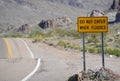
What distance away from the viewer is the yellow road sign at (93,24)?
17.6 meters

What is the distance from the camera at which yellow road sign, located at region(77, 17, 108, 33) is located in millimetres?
17578

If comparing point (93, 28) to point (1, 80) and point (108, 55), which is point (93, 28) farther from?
point (108, 55)

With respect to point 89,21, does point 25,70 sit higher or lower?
lower

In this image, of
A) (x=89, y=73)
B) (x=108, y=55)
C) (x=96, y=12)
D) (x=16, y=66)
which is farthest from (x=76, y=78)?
(x=96, y=12)

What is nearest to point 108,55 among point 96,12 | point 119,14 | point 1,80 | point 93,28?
point 93,28

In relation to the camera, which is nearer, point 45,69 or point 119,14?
point 45,69

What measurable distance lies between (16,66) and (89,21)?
5528 millimetres

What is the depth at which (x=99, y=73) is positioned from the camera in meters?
15.5

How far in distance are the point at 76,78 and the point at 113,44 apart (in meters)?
25.3

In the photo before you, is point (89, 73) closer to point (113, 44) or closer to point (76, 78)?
point (76, 78)

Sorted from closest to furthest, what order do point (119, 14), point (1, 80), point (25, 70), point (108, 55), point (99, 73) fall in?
point (99, 73) < point (1, 80) < point (25, 70) < point (108, 55) < point (119, 14)

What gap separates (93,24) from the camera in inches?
695

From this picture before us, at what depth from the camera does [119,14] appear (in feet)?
328

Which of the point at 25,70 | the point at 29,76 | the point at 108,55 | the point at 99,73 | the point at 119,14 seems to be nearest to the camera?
the point at 99,73
